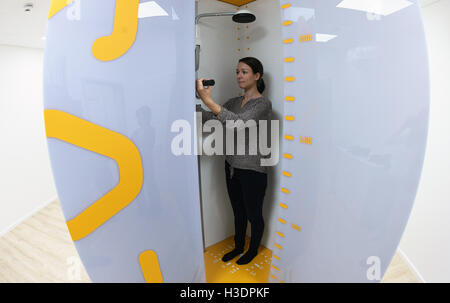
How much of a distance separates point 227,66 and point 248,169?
78 cm

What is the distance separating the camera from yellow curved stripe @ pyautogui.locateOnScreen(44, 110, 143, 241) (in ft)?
3.39

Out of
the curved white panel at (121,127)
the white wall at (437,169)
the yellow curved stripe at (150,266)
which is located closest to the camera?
the curved white panel at (121,127)

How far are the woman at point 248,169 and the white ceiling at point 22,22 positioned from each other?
1.28m

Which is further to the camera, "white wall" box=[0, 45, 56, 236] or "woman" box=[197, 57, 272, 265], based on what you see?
"white wall" box=[0, 45, 56, 236]

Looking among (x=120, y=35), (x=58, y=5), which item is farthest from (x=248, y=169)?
(x=58, y=5)

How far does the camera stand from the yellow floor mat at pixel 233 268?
1.81 metres

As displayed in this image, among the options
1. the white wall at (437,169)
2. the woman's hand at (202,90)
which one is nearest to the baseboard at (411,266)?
the white wall at (437,169)

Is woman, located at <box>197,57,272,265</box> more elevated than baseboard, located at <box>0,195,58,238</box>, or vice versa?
woman, located at <box>197,57,272,265</box>

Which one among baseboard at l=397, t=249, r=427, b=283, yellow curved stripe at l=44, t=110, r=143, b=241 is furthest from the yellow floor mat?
baseboard at l=397, t=249, r=427, b=283

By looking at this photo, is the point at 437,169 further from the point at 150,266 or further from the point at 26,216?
the point at 26,216

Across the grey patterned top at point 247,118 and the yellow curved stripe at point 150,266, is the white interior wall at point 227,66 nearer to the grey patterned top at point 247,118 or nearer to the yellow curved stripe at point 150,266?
the grey patterned top at point 247,118

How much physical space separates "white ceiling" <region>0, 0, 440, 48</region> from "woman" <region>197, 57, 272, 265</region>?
1.28 meters

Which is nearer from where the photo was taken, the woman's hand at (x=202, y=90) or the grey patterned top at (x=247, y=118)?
the woman's hand at (x=202, y=90)

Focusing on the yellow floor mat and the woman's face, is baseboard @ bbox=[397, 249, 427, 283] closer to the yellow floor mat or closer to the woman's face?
the yellow floor mat
